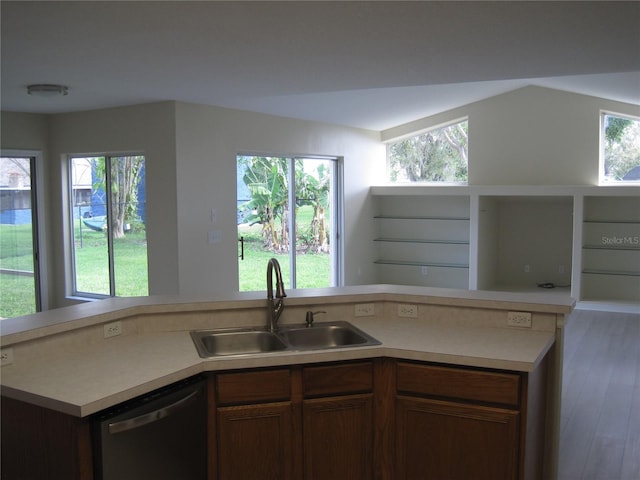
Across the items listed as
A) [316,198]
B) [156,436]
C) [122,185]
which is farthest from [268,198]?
[156,436]

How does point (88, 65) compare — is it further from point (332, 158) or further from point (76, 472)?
point (332, 158)

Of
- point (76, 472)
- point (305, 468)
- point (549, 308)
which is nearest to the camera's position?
point (76, 472)

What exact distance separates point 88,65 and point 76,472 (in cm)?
267

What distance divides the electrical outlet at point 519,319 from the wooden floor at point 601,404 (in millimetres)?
953

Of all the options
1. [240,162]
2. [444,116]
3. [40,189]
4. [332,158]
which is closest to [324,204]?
[332,158]

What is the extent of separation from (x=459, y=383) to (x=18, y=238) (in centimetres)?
530

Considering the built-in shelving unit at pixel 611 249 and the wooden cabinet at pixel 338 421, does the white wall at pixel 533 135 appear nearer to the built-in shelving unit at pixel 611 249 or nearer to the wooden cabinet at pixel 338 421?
the built-in shelving unit at pixel 611 249

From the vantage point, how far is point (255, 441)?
8.04 feet

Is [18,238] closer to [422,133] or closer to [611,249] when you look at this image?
[422,133]

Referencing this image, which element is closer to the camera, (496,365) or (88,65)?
(496,365)

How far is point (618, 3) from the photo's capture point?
2480mm

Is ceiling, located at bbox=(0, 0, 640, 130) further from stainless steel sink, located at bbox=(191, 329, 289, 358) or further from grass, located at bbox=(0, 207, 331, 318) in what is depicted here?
grass, located at bbox=(0, 207, 331, 318)

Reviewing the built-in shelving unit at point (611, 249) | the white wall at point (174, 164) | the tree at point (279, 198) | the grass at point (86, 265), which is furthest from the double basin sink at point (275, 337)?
the built-in shelving unit at point (611, 249)

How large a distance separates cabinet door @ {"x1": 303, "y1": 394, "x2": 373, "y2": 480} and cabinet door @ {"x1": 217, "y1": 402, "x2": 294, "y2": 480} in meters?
0.09
